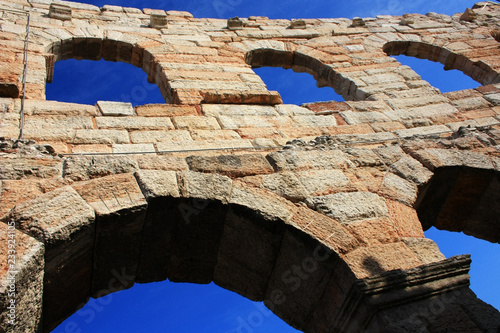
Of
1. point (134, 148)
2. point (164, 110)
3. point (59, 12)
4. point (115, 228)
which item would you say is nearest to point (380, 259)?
point (115, 228)

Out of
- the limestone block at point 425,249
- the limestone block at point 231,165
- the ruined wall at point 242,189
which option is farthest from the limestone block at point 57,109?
Answer: the limestone block at point 425,249

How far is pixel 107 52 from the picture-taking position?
621 centimetres

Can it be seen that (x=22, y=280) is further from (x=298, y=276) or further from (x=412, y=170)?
(x=412, y=170)

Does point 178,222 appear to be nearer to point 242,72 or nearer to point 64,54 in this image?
point 242,72

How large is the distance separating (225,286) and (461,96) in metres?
4.15

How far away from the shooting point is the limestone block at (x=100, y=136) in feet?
12.5

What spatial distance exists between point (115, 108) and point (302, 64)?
3.51 metres

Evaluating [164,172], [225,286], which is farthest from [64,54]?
[225,286]

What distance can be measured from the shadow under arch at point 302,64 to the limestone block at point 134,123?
2.66 metres

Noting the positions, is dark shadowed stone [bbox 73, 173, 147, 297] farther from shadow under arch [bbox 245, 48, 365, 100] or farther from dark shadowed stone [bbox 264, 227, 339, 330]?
shadow under arch [bbox 245, 48, 365, 100]

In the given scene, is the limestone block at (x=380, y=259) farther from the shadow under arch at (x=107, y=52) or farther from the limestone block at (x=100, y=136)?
the shadow under arch at (x=107, y=52)

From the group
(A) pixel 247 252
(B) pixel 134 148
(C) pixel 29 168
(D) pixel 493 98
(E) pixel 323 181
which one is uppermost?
(D) pixel 493 98

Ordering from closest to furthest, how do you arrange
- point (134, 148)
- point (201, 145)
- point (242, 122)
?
point (134, 148), point (201, 145), point (242, 122)

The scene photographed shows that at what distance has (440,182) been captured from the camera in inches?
163
